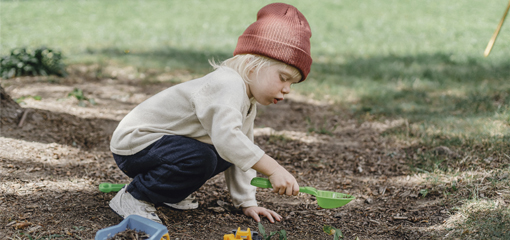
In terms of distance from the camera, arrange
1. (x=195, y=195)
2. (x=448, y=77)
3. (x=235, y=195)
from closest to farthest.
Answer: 1. (x=235, y=195)
2. (x=195, y=195)
3. (x=448, y=77)

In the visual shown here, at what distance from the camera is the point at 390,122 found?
416 cm

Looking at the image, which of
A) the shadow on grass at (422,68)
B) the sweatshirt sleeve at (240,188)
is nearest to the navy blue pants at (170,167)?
the sweatshirt sleeve at (240,188)

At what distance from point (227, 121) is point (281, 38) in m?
0.50

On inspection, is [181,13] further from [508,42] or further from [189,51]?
[508,42]

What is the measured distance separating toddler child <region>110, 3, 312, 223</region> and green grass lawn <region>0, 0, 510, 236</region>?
1190mm

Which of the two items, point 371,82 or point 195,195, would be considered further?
point 371,82

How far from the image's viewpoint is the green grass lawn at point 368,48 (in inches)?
150

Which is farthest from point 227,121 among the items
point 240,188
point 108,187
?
point 108,187

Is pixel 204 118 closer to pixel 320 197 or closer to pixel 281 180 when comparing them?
pixel 281 180

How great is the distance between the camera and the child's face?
2.19 m

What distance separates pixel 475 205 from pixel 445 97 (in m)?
2.66

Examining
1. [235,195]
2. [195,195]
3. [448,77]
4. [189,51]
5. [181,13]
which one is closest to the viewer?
[235,195]

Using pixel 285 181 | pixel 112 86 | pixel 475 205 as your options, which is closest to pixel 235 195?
pixel 285 181

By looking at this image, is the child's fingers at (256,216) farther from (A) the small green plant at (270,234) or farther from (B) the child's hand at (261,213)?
(A) the small green plant at (270,234)
